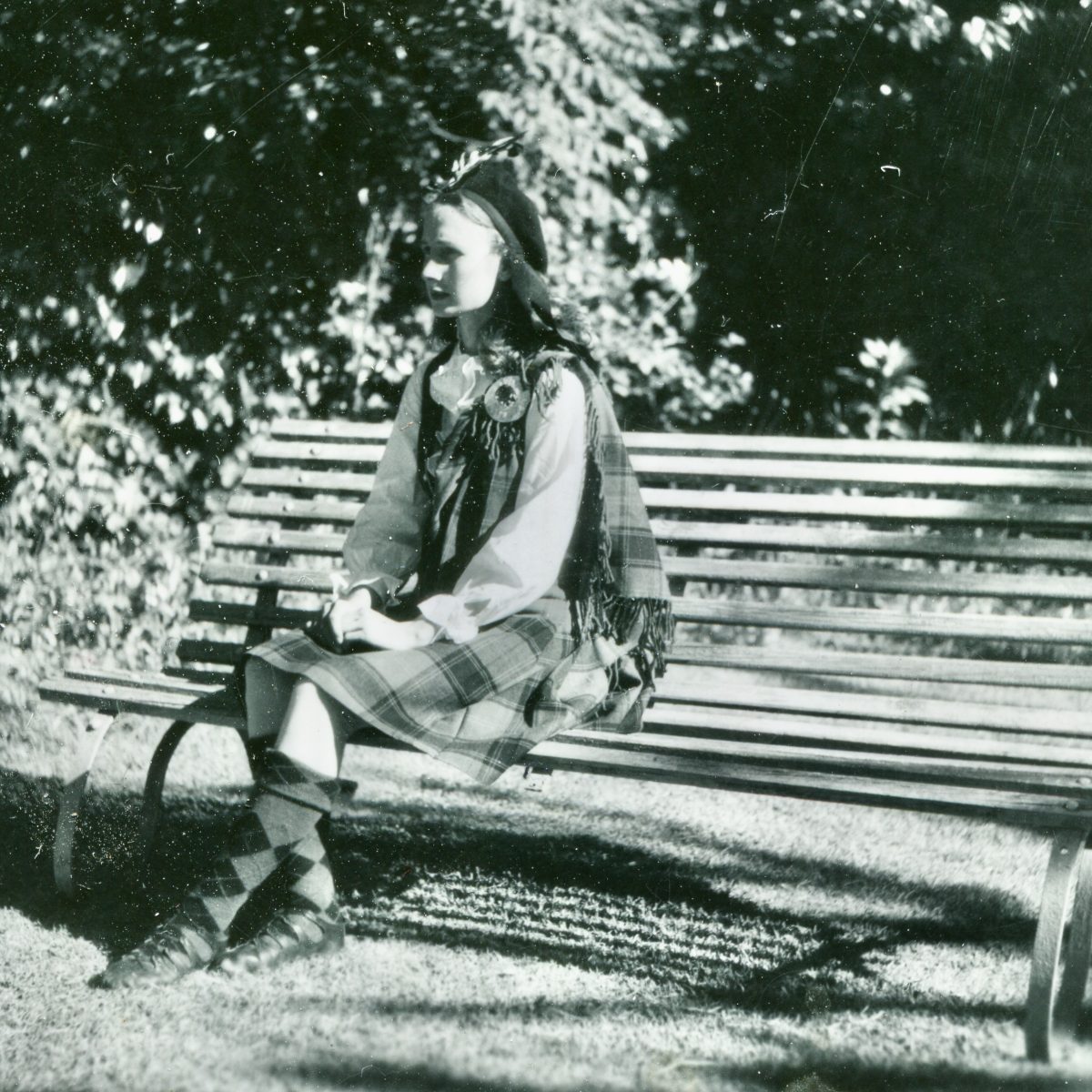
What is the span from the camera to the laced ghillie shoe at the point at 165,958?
2.40 metres

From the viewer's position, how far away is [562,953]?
284 cm

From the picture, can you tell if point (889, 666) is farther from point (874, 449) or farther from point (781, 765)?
point (874, 449)

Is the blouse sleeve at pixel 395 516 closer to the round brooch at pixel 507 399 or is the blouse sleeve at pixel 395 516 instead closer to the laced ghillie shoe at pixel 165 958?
the round brooch at pixel 507 399

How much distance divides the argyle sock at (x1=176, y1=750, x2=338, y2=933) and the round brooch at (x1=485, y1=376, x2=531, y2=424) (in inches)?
35.5

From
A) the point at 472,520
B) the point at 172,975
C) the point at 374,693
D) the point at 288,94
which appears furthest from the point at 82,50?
the point at 172,975

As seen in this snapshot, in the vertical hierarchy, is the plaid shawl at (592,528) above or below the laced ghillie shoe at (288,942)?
above

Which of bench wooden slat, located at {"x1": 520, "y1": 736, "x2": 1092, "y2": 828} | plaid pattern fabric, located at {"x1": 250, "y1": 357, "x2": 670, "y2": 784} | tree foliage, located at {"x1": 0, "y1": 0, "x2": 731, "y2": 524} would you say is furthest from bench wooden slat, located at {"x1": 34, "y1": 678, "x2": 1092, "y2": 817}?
tree foliage, located at {"x1": 0, "y1": 0, "x2": 731, "y2": 524}

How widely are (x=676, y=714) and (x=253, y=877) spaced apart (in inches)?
40.3

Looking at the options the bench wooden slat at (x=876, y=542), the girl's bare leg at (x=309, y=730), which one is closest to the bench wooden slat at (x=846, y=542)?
the bench wooden slat at (x=876, y=542)

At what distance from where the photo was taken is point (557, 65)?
14.8ft

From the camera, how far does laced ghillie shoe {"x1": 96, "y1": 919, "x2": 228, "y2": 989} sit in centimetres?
240

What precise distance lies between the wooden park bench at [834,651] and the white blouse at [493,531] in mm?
384

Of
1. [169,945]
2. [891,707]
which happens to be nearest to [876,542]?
[891,707]

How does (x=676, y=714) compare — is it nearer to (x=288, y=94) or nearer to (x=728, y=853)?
(x=728, y=853)
